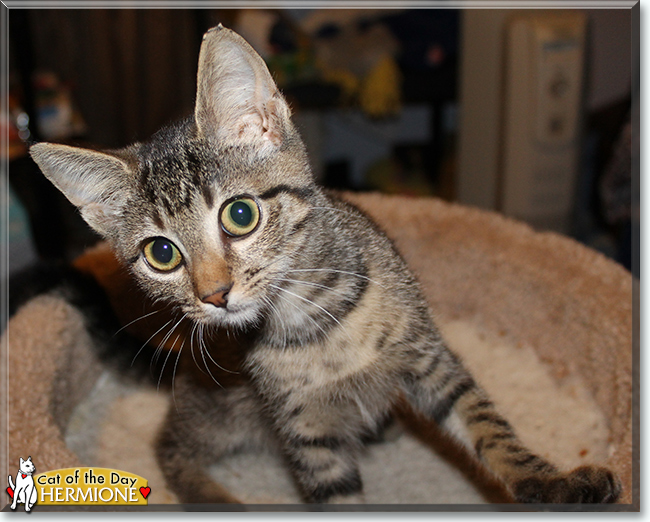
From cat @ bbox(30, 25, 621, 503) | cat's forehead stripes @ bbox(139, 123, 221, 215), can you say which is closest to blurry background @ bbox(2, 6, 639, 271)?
cat @ bbox(30, 25, 621, 503)

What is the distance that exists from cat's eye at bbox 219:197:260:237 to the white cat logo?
1.81 feet

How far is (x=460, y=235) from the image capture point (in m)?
1.71

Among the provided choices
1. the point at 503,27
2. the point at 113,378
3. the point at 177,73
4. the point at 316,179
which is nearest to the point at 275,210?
the point at 316,179

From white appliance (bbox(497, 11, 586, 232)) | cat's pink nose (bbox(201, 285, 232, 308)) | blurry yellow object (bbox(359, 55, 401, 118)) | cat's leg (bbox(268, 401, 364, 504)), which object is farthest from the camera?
blurry yellow object (bbox(359, 55, 401, 118))

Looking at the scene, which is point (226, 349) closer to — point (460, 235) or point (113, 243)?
point (113, 243)

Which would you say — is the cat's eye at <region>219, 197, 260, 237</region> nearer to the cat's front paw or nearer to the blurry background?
the cat's front paw

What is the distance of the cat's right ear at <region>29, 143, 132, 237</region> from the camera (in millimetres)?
863

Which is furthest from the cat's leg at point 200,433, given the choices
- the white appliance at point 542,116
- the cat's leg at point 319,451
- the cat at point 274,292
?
the white appliance at point 542,116

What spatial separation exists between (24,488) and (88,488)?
0.11m

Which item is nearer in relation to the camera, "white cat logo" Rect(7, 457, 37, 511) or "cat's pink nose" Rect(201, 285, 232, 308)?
"cat's pink nose" Rect(201, 285, 232, 308)

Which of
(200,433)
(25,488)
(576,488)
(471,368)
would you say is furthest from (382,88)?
(25,488)

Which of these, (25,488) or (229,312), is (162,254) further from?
(25,488)

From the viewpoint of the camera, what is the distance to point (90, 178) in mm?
930

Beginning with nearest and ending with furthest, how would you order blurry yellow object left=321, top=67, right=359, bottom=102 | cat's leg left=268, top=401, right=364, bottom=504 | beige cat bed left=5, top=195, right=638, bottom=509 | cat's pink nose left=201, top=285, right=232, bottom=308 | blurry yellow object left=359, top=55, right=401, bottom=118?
cat's pink nose left=201, top=285, right=232, bottom=308 → cat's leg left=268, top=401, right=364, bottom=504 → beige cat bed left=5, top=195, right=638, bottom=509 → blurry yellow object left=359, top=55, right=401, bottom=118 → blurry yellow object left=321, top=67, right=359, bottom=102
